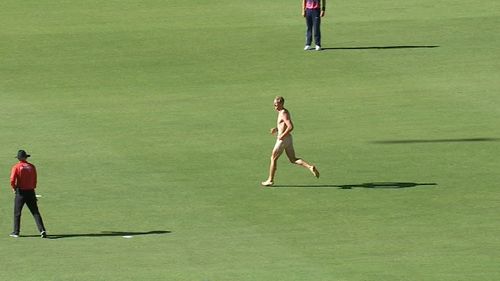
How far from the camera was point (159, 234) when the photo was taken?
29547mm

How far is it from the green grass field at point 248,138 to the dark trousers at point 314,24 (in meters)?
0.60

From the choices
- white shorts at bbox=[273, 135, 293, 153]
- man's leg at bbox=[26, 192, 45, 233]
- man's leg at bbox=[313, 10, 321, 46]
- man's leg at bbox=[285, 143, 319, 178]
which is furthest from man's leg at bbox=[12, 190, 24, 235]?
man's leg at bbox=[313, 10, 321, 46]

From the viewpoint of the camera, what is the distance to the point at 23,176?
2925 cm

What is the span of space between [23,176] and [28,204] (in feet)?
1.92

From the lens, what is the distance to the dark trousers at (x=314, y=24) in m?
47.1

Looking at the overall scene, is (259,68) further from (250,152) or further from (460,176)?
(460,176)

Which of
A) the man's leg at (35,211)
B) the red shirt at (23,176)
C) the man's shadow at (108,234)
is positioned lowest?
the man's shadow at (108,234)

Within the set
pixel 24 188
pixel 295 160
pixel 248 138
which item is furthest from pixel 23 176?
pixel 248 138

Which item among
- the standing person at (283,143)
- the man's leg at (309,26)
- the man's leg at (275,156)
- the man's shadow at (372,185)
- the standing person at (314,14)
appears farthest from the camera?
the man's leg at (309,26)

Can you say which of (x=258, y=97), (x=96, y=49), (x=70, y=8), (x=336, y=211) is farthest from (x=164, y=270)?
(x=70, y=8)

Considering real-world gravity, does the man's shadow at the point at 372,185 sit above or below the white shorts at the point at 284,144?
below

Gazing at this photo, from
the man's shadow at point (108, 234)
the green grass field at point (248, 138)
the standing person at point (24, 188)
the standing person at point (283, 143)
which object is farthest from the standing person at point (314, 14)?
the standing person at point (24, 188)

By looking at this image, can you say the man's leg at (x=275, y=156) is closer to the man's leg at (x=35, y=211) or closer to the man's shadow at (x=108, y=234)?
the man's shadow at (x=108, y=234)

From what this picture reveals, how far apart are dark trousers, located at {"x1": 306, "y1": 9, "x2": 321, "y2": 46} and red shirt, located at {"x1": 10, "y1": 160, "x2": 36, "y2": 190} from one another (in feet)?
63.5
